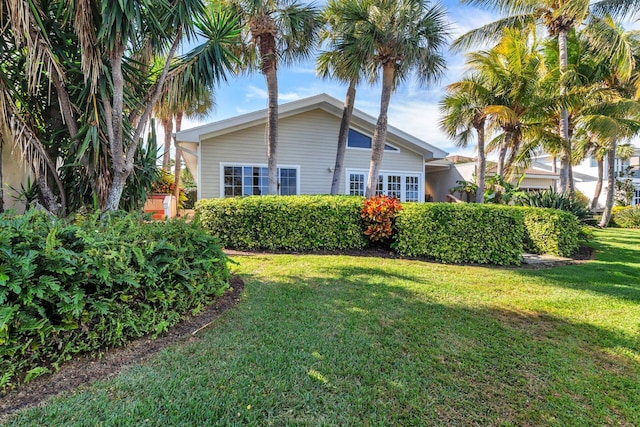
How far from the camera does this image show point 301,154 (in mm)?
12500

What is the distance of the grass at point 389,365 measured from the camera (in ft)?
7.09

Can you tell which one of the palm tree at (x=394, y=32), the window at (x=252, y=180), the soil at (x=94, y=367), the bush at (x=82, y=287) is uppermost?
the palm tree at (x=394, y=32)

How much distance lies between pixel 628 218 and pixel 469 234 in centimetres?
1678

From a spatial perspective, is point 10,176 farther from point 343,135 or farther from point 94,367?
point 343,135

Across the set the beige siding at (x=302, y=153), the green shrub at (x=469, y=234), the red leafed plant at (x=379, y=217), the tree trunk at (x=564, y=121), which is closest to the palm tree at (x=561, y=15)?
the tree trunk at (x=564, y=121)

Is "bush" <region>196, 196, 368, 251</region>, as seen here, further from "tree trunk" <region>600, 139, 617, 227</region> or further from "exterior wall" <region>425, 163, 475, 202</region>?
"tree trunk" <region>600, 139, 617, 227</region>

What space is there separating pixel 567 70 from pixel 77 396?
16.1m

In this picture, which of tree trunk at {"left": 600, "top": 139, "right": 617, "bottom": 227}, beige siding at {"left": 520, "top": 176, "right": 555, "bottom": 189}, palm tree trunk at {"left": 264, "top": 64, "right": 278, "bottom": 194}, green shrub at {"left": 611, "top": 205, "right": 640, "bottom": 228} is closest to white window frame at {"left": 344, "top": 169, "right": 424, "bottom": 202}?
palm tree trunk at {"left": 264, "top": 64, "right": 278, "bottom": 194}

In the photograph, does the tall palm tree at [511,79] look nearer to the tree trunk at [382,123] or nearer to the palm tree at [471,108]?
the palm tree at [471,108]

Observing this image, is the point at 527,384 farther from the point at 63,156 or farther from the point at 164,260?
the point at 63,156

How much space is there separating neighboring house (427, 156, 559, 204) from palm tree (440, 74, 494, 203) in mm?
3967

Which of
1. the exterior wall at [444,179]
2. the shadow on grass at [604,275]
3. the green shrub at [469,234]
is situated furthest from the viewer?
the exterior wall at [444,179]

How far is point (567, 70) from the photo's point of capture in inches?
440

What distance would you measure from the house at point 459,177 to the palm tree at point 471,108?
4.00 m
